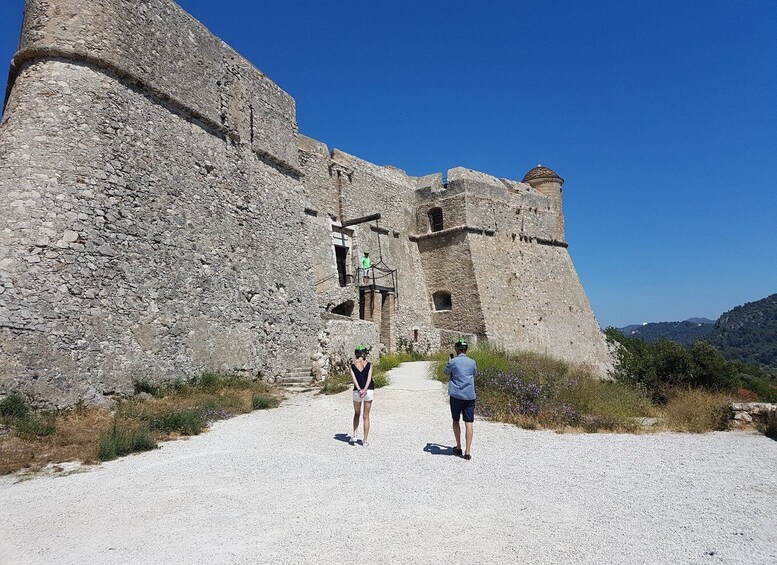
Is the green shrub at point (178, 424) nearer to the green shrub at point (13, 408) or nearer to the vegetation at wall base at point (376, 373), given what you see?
the green shrub at point (13, 408)

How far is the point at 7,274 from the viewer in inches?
305

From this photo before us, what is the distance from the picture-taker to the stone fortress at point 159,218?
8.30 metres

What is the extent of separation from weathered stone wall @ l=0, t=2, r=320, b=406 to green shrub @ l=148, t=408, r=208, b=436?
1592mm

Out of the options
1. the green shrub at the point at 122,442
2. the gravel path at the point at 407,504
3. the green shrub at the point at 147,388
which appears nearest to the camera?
the gravel path at the point at 407,504

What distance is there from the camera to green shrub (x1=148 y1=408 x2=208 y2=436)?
752 cm

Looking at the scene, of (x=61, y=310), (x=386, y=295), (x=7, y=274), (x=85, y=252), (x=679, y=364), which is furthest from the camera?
(x=386, y=295)

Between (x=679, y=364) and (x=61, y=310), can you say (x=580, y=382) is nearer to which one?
(x=679, y=364)

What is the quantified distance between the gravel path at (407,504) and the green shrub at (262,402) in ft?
8.10

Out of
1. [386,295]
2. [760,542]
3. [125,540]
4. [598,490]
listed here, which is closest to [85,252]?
[125,540]

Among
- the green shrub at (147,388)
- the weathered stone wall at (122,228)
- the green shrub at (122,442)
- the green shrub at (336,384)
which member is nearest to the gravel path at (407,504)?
the green shrub at (122,442)

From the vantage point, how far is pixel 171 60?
11383 millimetres

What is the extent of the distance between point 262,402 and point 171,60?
7.63 metres

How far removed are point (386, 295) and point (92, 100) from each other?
12.5m

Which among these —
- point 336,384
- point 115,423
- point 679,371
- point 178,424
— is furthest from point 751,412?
point 115,423
